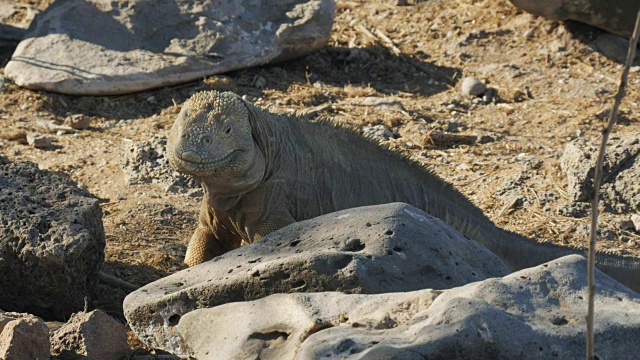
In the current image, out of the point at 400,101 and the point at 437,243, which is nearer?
the point at 437,243

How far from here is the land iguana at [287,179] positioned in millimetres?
5480

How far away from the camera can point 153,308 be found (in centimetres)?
453

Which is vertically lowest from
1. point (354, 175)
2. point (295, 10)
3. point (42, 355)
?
point (42, 355)

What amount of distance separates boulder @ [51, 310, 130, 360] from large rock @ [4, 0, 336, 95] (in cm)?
516

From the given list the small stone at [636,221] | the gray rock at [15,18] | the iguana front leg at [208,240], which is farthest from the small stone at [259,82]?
the small stone at [636,221]

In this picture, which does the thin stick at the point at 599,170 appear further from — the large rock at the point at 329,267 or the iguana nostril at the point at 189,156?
the iguana nostril at the point at 189,156

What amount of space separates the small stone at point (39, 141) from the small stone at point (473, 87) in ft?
13.1

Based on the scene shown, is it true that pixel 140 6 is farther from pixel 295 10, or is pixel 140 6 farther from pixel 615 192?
pixel 615 192

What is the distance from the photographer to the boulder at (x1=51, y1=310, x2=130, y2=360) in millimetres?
4453

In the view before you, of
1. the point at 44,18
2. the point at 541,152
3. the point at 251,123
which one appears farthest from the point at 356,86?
the point at 251,123

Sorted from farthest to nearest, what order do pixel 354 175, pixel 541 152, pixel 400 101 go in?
pixel 400 101 < pixel 541 152 < pixel 354 175

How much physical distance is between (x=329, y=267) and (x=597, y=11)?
259 inches

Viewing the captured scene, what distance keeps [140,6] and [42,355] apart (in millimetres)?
6186

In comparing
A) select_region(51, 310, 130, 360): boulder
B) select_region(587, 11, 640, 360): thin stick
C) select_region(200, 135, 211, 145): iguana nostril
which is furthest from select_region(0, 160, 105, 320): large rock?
select_region(587, 11, 640, 360): thin stick
